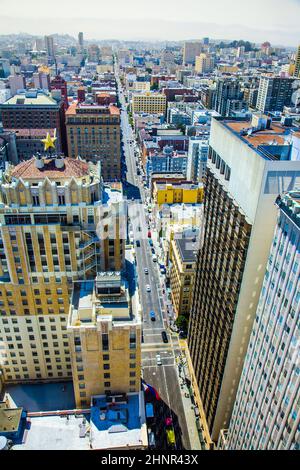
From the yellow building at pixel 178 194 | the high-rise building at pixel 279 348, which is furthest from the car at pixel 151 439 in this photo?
the yellow building at pixel 178 194

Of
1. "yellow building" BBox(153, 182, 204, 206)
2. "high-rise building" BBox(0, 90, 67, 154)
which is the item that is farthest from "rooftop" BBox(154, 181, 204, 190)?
"high-rise building" BBox(0, 90, 67, 154)

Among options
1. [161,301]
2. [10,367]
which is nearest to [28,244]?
[10,367]

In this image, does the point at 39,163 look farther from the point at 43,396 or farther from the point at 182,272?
the point at 182,272

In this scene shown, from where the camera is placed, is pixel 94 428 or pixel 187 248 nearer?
pixel 94 428

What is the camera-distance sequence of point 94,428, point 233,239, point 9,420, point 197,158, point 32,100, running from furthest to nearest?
point 32,100 → point 197,158 → point 233,239 → point 9,420 → point 94,428

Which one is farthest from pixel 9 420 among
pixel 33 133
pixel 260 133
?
pixel 33 133

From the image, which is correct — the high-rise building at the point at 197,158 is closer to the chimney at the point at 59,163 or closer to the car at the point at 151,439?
the chimney at the point at 59,163

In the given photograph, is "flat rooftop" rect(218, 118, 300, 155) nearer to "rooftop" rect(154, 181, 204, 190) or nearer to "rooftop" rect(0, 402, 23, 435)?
"rooftop" rect(0, 402, 23, 435)
